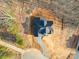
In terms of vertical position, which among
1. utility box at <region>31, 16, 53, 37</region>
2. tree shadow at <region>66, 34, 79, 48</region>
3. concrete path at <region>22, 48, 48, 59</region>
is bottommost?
concrete path at <region>22, 48, 48, 59</region>

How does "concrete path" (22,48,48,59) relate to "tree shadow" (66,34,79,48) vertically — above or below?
below

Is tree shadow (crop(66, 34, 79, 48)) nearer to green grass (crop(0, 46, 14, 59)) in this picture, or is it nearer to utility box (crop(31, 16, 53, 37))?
utility box (crop(31, 16, 53, 37))

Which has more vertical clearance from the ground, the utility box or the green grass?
the utility box

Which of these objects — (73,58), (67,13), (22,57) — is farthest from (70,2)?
(22,57)

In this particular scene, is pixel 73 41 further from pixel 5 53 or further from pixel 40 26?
pixel 5 53

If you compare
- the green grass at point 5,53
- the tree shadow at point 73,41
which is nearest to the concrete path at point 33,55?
the green grass at point 5,53

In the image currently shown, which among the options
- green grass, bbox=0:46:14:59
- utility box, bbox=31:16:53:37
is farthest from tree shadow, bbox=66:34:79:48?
green grass, bbox=0:46:14:59

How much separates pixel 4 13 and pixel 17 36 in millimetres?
195

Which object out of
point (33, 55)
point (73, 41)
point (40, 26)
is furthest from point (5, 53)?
point (73, 41)

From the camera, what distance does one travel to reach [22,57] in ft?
5.57

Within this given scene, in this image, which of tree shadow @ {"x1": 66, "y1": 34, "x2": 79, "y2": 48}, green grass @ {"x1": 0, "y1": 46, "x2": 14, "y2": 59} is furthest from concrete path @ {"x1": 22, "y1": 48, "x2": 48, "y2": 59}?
tree shadow @ {"x1": 66, "y1": 34, "x2": 79, "y2": 48}

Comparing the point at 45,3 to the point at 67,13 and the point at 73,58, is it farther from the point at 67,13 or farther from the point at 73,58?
the point at 73,58

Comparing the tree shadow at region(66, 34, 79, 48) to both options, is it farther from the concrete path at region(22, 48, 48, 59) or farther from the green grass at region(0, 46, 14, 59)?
the green grass at region(0, 46, 14, 59)

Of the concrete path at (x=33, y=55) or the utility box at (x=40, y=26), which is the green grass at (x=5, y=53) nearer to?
the concrete path at (x=33, y=55)
